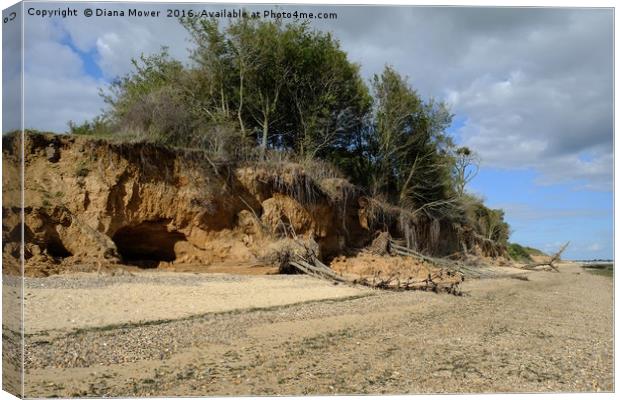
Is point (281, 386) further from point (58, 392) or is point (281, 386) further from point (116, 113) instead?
point (116, 113)

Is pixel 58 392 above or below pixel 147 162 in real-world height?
below

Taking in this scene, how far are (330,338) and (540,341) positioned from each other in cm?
273

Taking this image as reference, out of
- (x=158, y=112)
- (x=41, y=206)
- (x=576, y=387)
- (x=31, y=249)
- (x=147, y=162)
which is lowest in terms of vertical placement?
(x=576, y=387)

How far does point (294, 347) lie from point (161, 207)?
9768mm

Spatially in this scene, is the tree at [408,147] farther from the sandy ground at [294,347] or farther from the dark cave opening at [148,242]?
the sandy ground at [294,347]

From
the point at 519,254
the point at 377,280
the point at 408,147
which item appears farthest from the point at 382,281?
the point at 519,254

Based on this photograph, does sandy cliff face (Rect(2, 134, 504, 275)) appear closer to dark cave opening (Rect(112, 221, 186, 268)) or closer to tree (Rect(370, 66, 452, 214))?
dark cave opening (Rect(112, 221, 186, 268))

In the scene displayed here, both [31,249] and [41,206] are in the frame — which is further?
[41,206]

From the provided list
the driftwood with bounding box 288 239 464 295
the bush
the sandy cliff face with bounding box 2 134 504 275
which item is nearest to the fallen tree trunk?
the driftwood with bounding box 288 239 464 295

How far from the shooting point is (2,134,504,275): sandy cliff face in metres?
12.8

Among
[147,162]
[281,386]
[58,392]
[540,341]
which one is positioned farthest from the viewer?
[147,162]

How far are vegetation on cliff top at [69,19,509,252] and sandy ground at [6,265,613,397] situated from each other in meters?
6.31

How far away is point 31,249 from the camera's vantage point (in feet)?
37.4

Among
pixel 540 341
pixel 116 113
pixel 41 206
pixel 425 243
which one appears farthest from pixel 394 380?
pixel 425 243
